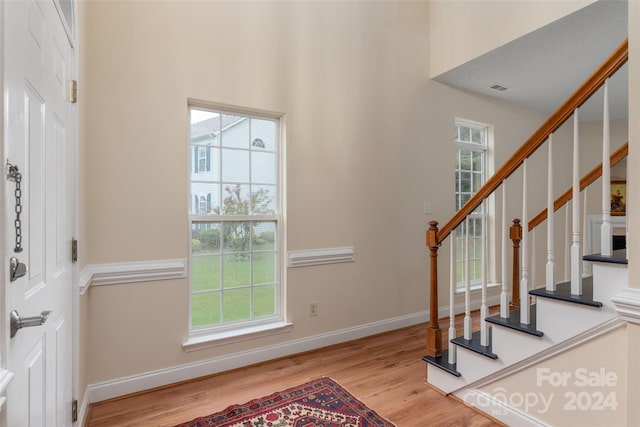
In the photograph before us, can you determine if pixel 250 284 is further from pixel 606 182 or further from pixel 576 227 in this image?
pixel 606 182

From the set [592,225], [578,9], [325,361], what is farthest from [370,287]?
[592,225]

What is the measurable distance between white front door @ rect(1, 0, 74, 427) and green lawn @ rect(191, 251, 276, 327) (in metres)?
0.95

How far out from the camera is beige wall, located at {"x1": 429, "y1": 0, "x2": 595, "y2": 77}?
8.64 ft

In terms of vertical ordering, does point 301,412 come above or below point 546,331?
below

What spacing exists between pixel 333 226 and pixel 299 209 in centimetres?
39

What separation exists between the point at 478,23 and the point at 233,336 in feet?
11.6

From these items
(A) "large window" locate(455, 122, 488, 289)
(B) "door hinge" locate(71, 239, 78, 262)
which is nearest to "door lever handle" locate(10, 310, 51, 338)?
(B) "door hinge" locate(71, 239, 78, 262)

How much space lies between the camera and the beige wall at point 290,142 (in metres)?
2.14

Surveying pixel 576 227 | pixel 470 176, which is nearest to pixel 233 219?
pixel 576 227

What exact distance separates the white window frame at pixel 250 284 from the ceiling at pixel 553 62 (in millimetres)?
2125

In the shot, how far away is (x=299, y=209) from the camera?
285 centimetres

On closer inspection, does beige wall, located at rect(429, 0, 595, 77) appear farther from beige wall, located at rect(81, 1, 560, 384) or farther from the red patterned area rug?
the red patterned area rug

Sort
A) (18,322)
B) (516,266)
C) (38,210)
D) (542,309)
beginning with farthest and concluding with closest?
(516,266)
(542,309)
(38,210)
(18,322)

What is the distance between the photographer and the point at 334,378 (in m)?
2.40
